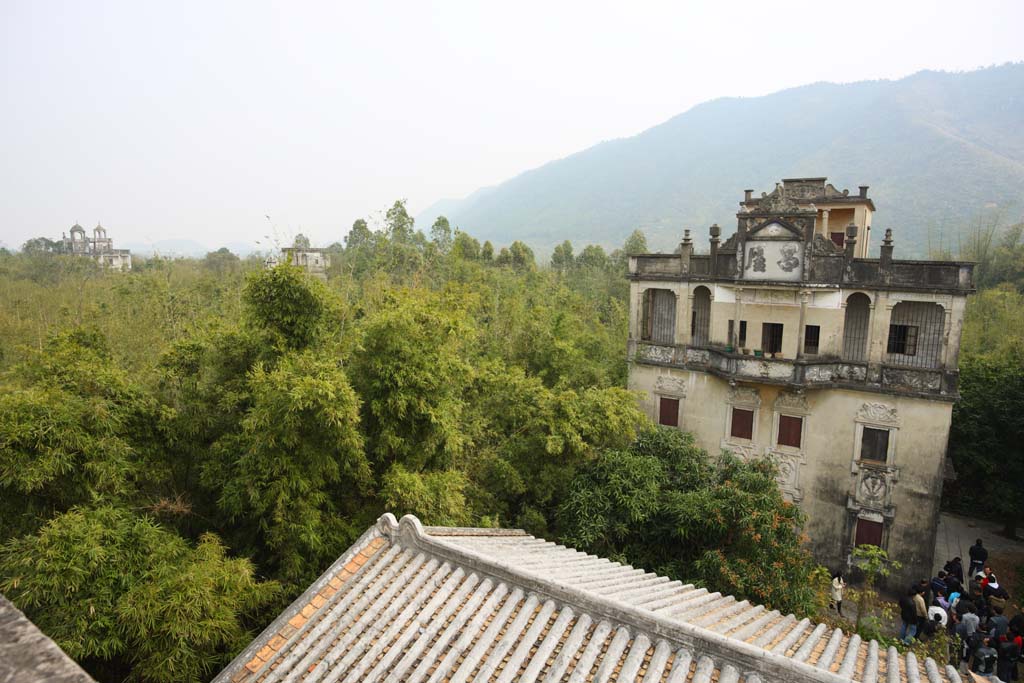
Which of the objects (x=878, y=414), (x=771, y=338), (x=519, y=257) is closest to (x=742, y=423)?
(x=771, y=338)

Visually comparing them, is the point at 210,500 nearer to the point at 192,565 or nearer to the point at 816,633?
the point at 192,565

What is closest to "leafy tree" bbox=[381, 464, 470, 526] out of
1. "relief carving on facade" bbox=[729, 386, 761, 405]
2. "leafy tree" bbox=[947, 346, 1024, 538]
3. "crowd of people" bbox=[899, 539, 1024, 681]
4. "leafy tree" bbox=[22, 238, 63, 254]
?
"crowd of people" bbox=[899, 539, 1024, 681]

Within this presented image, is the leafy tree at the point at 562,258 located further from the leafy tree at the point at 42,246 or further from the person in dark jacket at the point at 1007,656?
the leafy tree at the point at 42,246

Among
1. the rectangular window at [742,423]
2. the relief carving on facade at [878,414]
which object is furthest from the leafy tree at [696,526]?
the relief carving on facade at [878,414]

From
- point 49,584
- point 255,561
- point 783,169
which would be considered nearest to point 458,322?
point 255,561

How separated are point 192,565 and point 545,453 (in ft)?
24.2

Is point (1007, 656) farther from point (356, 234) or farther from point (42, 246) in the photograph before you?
point (42, 246)

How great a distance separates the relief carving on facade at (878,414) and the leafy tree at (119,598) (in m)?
16.0

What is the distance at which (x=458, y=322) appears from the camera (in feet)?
32.4

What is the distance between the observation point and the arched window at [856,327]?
1591cm

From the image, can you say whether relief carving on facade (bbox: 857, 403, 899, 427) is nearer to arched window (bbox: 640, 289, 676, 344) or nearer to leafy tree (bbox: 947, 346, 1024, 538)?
leafy tree (bbox: 947, 346, 1024, 538)

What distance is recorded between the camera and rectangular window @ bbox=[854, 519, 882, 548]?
16.0 metres

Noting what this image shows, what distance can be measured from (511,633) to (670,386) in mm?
14769

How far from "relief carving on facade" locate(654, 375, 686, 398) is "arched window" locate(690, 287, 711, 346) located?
1380 millimetres
